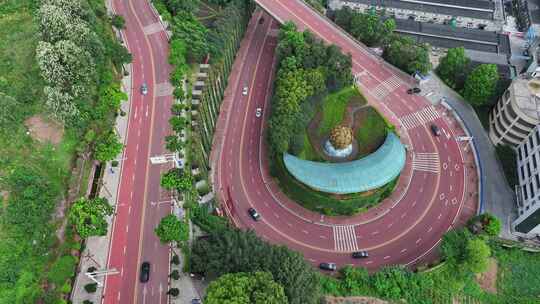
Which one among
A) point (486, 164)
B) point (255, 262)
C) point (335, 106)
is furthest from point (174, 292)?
point (486, 164)

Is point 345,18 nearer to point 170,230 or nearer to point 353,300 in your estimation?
point 353,300

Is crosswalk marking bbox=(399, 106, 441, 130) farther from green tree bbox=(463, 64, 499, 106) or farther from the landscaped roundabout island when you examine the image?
green tree bbox=(463, 64, 499, 106)

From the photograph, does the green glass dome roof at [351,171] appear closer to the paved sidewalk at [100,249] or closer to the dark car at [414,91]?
the dark car at [414,91]

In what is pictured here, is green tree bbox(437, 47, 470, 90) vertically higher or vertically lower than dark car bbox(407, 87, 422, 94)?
higher

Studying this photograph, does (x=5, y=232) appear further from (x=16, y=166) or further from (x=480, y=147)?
(x=480, y=147)

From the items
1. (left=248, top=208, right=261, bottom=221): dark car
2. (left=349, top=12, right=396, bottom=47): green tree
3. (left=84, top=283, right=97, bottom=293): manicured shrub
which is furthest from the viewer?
(left=349, top=12, right=396, bottom=47): green tree

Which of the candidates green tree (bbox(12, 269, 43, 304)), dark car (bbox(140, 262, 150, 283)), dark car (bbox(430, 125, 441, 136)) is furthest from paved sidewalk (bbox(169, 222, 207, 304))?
dark car (bbox(430, 125, 441, 136))

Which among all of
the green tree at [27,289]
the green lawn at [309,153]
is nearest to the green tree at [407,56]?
the green lawn at [309,153]
